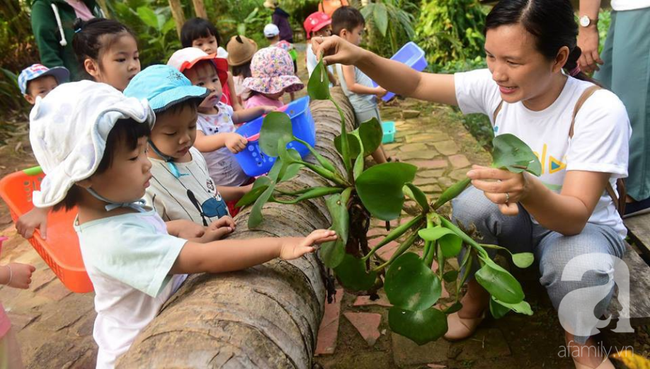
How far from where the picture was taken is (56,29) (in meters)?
2.86

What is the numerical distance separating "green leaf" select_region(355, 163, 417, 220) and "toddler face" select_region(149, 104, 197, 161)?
65 cm

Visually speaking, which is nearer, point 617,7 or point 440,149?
point 617,7

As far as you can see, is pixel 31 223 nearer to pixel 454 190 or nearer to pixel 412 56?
pixel 454 190

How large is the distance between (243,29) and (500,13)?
8.38 meters

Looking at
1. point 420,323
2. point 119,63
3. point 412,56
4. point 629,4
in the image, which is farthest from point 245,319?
point 412,56

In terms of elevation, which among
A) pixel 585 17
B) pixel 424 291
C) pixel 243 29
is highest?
pixel 585 17

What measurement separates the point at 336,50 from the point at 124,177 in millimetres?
1013

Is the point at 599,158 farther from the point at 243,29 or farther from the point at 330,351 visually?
the point at 243,29

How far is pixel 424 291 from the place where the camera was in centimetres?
136

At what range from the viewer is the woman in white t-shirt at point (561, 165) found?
146cm

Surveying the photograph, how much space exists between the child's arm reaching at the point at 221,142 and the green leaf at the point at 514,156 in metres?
1.05

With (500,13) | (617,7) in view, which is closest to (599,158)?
(500,13)

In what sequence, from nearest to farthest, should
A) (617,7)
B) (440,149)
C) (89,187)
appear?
(89,187) < (617,7) < (440,149)

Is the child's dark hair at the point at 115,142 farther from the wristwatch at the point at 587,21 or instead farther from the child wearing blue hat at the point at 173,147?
the wristwatch at the point at 587,21
